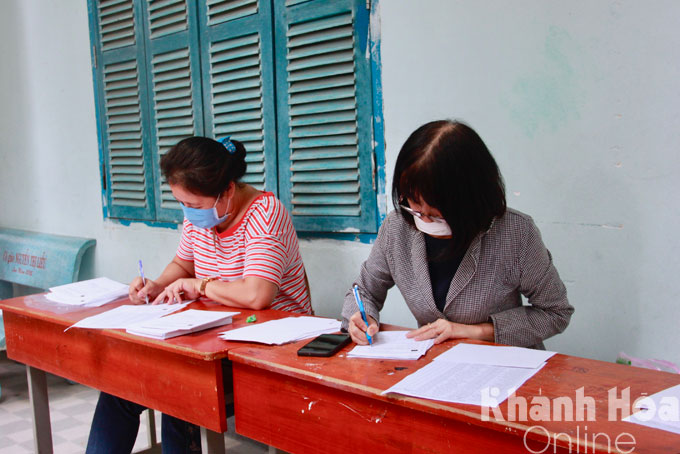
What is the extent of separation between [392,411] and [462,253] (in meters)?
0.61

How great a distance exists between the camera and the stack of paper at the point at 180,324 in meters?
1.77

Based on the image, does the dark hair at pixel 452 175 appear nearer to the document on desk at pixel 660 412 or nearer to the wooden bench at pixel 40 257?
the document on desk at pixel 660 412

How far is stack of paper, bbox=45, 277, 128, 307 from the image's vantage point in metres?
2.34

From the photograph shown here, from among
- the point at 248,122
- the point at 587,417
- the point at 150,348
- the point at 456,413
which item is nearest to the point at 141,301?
the point at 150,348

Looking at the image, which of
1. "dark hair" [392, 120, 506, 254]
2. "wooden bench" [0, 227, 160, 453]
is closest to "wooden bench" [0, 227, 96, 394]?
"wooden bench" [0, 227, 160, 453]

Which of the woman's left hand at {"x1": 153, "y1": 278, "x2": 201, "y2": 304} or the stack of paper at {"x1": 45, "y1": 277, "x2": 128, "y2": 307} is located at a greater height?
the woman's left hand at {"x1": 153, "y1": 278, "x2": 201, "y2": 304}

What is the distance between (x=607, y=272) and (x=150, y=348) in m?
1.44

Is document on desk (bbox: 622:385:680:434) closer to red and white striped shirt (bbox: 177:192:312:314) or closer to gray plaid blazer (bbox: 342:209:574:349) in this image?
gray plaid blazer (bbox: 342:209:574:349)

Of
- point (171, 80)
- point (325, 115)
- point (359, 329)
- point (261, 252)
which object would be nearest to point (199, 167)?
point (261, 252)

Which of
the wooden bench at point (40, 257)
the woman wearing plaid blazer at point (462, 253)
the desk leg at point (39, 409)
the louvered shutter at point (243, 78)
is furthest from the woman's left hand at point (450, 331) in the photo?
the wooden bench at point (40, 257)

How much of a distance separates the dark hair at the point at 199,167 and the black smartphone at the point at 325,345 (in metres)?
0.84

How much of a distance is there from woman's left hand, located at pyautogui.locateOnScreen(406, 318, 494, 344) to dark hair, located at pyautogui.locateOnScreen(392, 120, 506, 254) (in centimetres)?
24

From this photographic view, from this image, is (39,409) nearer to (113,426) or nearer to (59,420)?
(113,426)

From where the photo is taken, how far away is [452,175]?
1.52 meters
